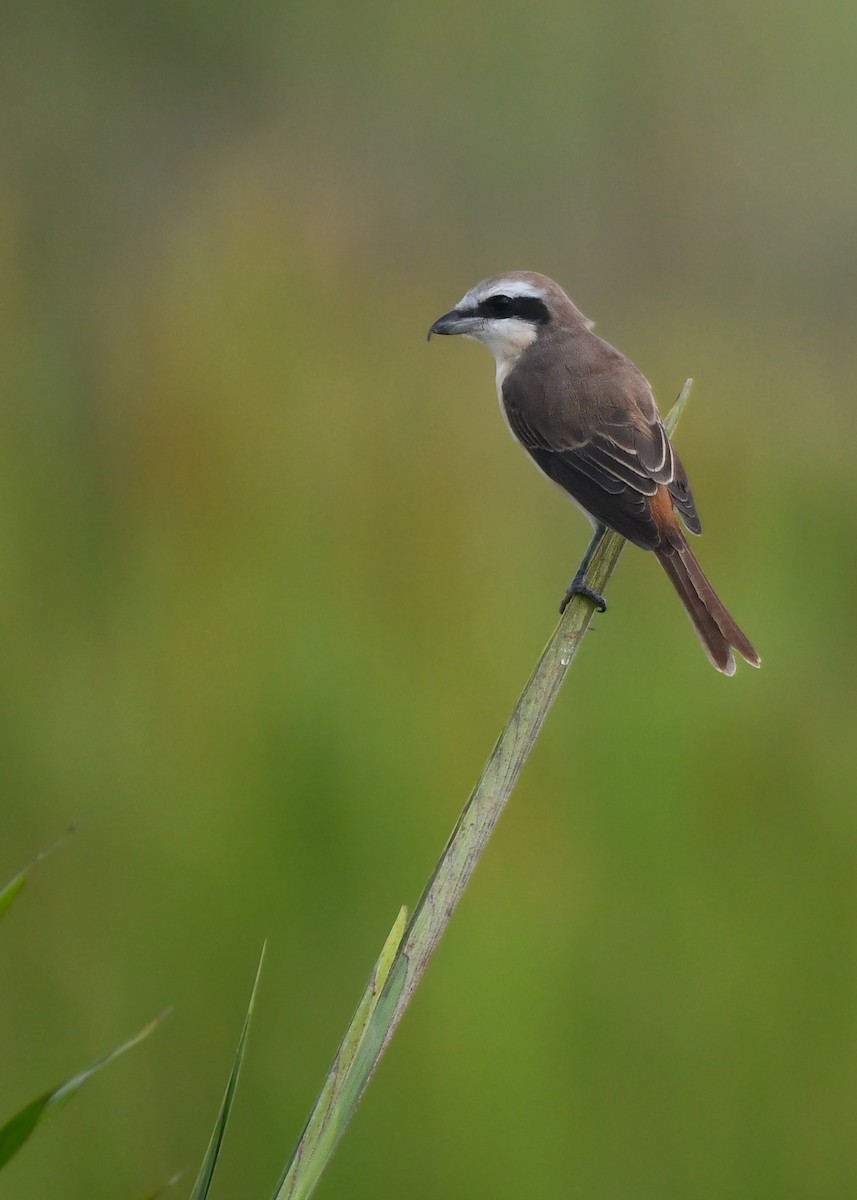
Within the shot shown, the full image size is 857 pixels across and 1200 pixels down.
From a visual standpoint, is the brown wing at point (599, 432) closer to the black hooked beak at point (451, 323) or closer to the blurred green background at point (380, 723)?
the black hooked beak at point (451, 323)

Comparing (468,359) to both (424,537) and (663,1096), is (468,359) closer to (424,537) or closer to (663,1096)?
(424,537)

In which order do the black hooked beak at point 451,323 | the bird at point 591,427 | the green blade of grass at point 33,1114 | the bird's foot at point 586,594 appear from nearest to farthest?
1. the green blade of grass at point 33,1114
2. the bird's foot at point 586,594
3. the bird at point 591,427
4. the black hooked beak at point 451,323

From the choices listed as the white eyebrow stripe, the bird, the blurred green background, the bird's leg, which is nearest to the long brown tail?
the bird

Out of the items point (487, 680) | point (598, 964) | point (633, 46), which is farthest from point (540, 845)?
point (633, 46)

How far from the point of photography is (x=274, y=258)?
2209mm

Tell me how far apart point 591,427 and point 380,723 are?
0.54 m

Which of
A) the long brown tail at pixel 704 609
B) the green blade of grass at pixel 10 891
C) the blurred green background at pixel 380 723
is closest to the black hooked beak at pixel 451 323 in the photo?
the blurred green background at pixel 380 723

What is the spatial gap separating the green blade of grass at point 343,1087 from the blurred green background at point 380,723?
1.04m

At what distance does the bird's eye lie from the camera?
1792mm

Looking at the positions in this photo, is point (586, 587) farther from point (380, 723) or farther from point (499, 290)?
point (499, 290)

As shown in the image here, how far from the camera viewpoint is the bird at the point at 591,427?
1.48 m

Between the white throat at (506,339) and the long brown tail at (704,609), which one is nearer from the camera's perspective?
the long brown tail at (704,609)

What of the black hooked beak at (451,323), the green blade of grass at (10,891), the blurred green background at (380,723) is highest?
the black hooked beak at (451,323)

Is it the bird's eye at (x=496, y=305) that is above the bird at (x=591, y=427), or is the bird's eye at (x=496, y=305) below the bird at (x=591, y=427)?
above
